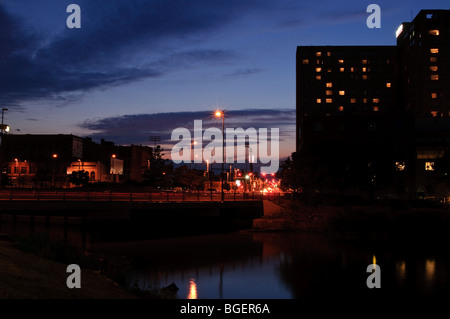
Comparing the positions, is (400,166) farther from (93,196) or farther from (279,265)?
(93,196)

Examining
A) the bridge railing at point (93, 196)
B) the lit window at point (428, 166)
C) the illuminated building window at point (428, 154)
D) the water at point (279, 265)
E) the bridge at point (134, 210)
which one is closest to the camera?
the water at point (279, 265)

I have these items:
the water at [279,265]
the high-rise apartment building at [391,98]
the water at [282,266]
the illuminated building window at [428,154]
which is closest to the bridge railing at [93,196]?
the water at [279,265]

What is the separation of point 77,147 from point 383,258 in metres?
103

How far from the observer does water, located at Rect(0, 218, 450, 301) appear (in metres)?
29.4

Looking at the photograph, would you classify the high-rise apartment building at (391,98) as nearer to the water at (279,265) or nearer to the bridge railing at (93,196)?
the bridge railing at (93,196)

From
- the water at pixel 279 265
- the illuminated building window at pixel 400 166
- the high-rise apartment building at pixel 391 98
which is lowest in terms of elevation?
the water at pixel 279 265

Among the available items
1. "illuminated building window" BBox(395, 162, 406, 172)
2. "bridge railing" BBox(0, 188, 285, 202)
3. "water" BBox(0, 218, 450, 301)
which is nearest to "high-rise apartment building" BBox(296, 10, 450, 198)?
"illuminated building window" BBox(395, 162, 406, 172)

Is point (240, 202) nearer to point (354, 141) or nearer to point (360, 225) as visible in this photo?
point (360, 225)

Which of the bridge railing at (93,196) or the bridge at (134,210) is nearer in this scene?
the bridge at (134,210)

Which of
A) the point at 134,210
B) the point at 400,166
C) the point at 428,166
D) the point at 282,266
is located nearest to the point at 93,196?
the point at 134,210

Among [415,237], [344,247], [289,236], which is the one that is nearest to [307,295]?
[344,247]

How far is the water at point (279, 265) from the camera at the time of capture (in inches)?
1159

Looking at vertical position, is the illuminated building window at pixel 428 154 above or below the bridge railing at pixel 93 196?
above

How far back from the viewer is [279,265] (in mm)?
38312
